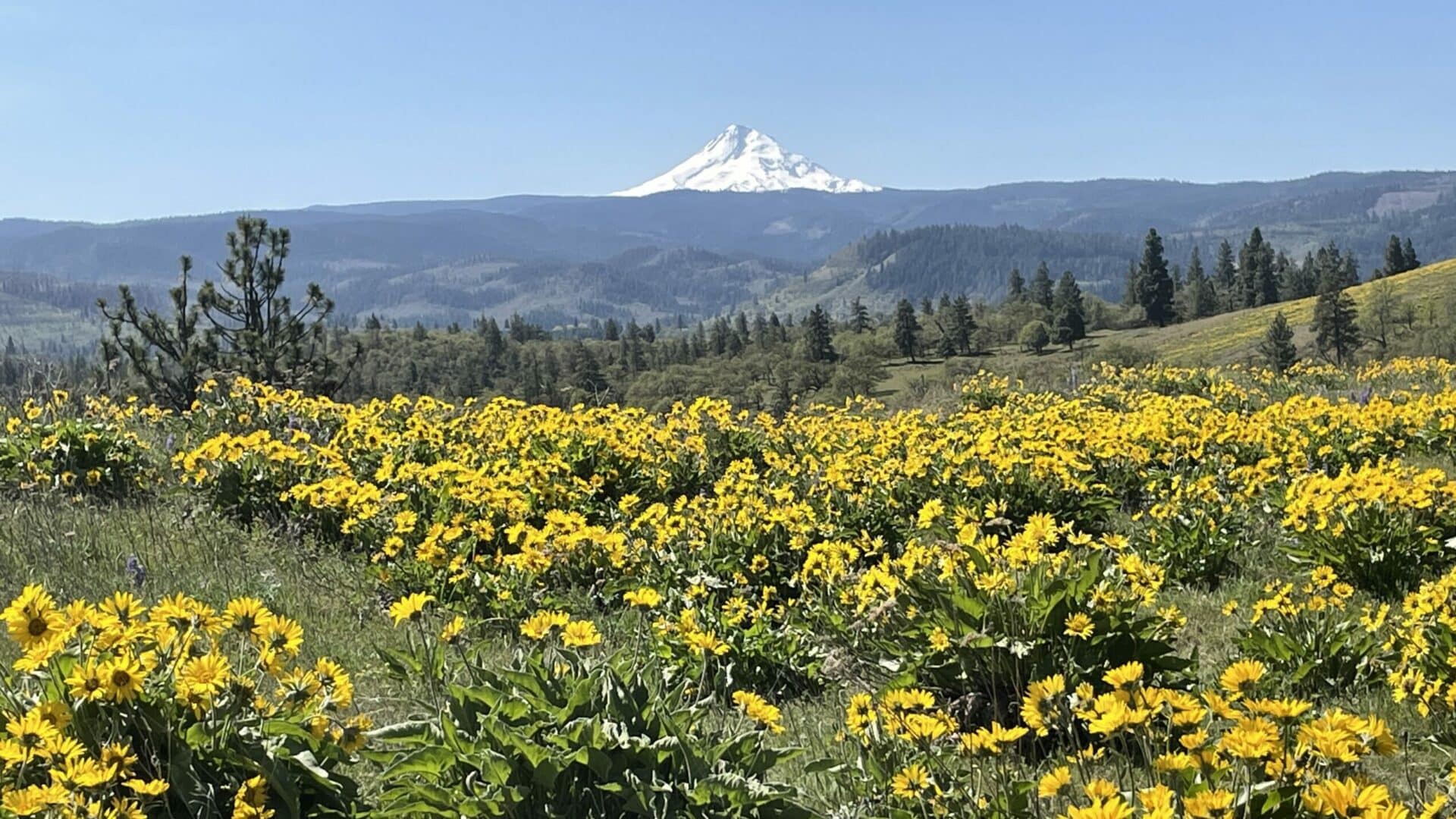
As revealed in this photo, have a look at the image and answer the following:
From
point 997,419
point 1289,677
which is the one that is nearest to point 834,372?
point 997,419

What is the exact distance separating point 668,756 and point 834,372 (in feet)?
264

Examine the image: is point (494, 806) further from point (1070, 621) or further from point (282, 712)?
point (1070, 621)

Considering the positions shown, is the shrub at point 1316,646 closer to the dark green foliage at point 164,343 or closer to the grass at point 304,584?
the grass at point 304,584

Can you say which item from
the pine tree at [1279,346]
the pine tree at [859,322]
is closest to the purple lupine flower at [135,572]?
the pine tree at [1279,346]

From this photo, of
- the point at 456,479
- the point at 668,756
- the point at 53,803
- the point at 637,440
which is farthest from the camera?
the point at 637,440

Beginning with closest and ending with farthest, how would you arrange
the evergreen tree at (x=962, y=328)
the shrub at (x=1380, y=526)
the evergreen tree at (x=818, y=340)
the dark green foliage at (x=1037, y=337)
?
the shrub at (x=1380, y=526) < the dark green foliage at (x=1037, y=337) < the evergreen tree at (x=818, y=340) < the evergreen tree at (x=962, y=328)

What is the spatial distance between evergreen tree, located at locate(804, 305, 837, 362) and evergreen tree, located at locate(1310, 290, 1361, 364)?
47.3 m

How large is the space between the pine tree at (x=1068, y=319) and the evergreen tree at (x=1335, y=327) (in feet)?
114

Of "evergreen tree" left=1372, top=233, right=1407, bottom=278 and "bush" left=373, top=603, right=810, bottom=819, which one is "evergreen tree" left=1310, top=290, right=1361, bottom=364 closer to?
"evergreen tree" left=1372, top=233, right=1407, bottom=278

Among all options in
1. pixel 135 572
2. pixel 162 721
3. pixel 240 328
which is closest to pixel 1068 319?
pixel 240 328

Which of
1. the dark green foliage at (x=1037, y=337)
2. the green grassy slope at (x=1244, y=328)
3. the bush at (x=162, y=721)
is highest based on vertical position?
the bush at (x=162, y=721)

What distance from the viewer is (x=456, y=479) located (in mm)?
6781

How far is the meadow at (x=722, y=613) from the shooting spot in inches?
103

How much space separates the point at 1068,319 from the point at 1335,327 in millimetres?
41202
